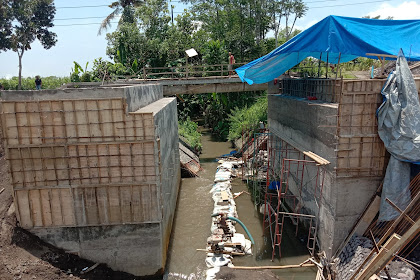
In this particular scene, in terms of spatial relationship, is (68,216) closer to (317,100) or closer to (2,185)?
(2,185)

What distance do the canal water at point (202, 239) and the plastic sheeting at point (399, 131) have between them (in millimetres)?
3075

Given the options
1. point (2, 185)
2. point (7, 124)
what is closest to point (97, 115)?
point (7, 124)

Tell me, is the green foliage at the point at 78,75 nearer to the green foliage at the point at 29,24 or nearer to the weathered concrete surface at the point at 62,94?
the green foliage at the point at 29,24

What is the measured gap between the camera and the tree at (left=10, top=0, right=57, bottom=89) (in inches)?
1048

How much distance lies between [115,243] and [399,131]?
763cm

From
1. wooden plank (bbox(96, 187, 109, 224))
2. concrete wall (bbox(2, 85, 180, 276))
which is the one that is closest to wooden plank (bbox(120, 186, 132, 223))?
concrete wall (bbox(2, 85, 180, 276))

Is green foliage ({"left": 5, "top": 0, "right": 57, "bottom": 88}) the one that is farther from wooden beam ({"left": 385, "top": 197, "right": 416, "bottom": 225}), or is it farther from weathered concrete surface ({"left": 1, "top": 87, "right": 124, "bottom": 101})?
wooden beam ({"left": 385, "top": 197, "right": 416, "bottom": 225})

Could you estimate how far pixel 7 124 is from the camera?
7.21 metres

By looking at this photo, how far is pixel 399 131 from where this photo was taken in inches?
278

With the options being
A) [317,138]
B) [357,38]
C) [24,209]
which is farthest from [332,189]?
[24,209]

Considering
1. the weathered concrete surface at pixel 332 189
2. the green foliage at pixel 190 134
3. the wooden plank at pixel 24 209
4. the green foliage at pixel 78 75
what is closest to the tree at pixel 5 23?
the green foliage at pixel 78 75

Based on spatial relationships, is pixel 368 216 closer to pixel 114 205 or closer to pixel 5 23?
pixel 114 205

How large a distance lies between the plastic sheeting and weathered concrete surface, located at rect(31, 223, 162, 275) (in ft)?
19.6

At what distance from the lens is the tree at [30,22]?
26609 mm
